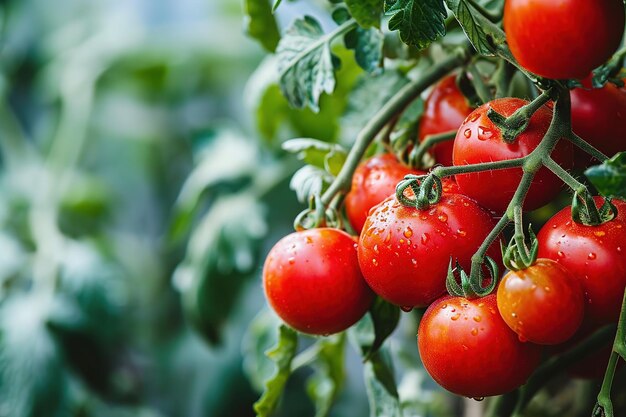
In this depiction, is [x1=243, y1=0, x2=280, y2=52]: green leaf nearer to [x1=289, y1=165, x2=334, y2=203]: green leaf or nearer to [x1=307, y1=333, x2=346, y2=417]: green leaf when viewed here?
[x1=289, y1=165, x2=334, y2=203]: green leaf

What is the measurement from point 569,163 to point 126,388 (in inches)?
37.6

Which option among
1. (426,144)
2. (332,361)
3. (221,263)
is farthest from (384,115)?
(221,263)

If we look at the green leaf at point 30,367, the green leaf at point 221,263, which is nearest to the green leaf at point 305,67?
the green leaf at point 221,263

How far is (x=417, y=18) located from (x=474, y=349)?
18 cm

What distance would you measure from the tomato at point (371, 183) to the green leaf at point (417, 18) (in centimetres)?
10

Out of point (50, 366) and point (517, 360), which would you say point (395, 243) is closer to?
point (517, 360)

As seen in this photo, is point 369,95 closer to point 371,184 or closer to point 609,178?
point 371,184

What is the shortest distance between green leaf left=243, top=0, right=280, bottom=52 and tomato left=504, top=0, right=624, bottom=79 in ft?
0.98

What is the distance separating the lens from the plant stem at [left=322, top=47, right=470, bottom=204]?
0.47 m

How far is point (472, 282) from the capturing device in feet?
1.24

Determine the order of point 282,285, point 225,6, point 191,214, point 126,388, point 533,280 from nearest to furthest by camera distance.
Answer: point 533,280, point 282,285, point 191,214, point 126,388, point 225,6

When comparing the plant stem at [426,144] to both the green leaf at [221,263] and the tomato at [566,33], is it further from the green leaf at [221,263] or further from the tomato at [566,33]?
the green leaf at [221,263]

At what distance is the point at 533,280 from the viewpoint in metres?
0.35

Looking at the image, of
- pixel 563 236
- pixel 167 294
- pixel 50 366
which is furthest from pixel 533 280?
pixel 167 294
